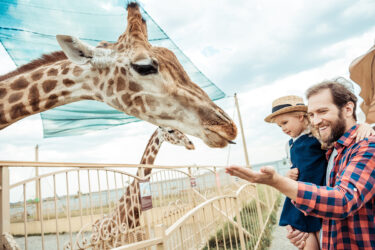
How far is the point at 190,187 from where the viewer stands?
3.64 metres

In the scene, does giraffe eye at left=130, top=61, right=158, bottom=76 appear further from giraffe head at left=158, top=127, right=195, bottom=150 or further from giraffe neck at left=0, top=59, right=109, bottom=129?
giraffe head at left=158, top=127, right=195, bottom=150

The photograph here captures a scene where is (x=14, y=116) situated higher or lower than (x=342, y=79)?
higher

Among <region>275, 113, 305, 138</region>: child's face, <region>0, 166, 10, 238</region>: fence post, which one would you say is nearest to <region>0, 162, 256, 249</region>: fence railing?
<region>0, 166, 10, 238</region>: fence post

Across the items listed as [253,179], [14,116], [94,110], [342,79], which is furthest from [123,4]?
[253,179]

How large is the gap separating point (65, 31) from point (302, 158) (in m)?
2.32

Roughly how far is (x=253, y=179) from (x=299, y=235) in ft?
2.99

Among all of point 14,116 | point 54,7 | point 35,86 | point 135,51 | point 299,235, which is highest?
point 54,7

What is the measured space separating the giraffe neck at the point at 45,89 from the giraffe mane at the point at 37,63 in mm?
43

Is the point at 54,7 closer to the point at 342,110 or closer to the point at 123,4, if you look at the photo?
the point at 123,4

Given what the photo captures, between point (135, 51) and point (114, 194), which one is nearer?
point (135, 51)

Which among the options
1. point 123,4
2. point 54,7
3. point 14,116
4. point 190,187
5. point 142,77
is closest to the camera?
point 14,116

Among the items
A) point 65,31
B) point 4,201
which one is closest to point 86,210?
point 4,201

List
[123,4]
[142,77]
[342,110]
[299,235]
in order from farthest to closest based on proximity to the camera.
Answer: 1. [123,4]
2. [142,77]
3. [299,235]
4. [342,110]

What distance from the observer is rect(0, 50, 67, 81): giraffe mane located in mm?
1786
